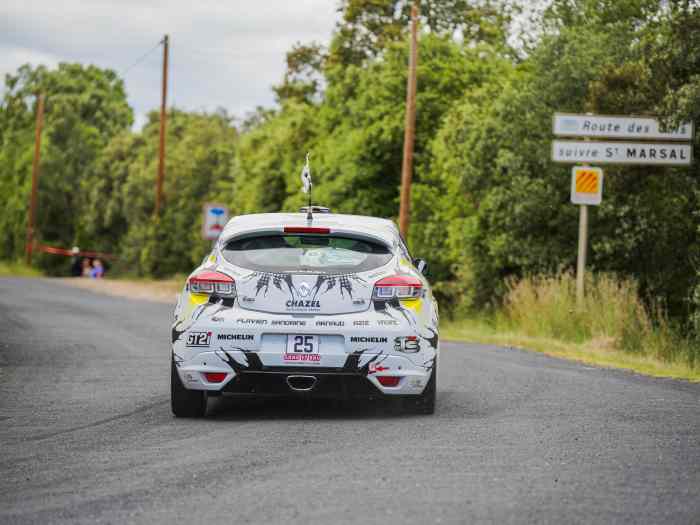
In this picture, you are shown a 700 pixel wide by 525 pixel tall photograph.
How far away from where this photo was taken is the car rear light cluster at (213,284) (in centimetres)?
891

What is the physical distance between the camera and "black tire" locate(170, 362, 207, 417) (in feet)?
29.7

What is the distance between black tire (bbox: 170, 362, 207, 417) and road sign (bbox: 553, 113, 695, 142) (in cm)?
1207

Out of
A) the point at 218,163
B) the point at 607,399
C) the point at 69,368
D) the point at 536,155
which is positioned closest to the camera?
the point at 607,399

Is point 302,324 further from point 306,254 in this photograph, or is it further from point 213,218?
point 213,218

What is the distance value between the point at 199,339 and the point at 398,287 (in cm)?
149

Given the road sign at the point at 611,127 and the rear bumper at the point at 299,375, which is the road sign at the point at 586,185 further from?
the rear bumper at the point at 299,375

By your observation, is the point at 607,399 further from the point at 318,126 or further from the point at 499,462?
the point at 318,126

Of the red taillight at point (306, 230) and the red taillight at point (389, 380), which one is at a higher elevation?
the red taillight at point (306, 230)

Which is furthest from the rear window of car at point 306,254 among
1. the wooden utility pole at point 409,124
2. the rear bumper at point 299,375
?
the wooden utility pole at point 409,124

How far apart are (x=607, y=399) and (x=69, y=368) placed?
592 cm

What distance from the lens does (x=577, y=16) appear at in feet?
87.8

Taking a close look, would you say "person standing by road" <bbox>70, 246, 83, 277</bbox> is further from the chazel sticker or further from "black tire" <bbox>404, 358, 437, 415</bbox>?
the chazel sticker

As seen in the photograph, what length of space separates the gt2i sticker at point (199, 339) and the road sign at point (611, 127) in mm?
12213

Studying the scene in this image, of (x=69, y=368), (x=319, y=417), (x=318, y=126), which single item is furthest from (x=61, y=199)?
(x=319, y=417)
